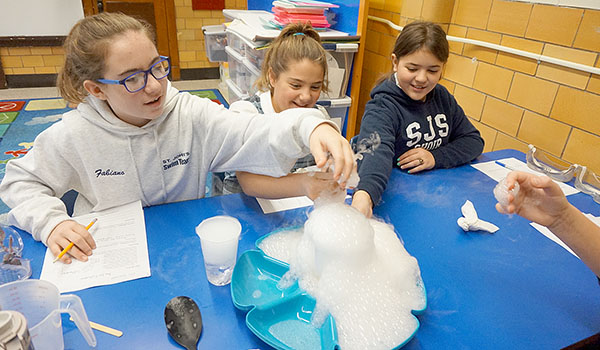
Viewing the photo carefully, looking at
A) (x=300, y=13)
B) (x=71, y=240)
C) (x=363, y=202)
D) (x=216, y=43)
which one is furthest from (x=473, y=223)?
(x=216, y=43)

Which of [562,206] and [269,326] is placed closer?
[269,326]

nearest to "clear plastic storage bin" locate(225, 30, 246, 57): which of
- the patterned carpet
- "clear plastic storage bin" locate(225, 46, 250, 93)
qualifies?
"clear plastic storage bin" locate(225, 46, 250, 93)

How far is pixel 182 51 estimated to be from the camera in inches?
180

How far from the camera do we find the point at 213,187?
4.58 feet

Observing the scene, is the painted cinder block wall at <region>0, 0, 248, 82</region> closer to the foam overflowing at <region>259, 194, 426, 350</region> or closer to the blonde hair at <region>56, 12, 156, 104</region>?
the blonde hair at <region>56, 12, 156, 104</region>

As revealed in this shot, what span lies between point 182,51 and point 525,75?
3911mm

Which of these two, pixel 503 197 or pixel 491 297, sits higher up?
pixel 503 197

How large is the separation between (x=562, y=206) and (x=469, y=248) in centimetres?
23

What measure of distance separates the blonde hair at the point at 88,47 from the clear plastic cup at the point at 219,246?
520mm

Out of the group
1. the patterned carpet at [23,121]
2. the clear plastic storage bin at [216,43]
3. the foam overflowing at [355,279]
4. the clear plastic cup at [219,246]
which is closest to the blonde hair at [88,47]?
the clear plastic cup at [219,246]

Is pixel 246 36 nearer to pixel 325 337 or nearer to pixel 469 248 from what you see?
pixel 469 248

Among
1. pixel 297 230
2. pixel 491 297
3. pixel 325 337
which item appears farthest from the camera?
pixel 297 230

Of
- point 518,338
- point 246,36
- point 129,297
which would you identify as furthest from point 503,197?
point 246,36

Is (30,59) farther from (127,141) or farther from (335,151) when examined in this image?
(335,151)
